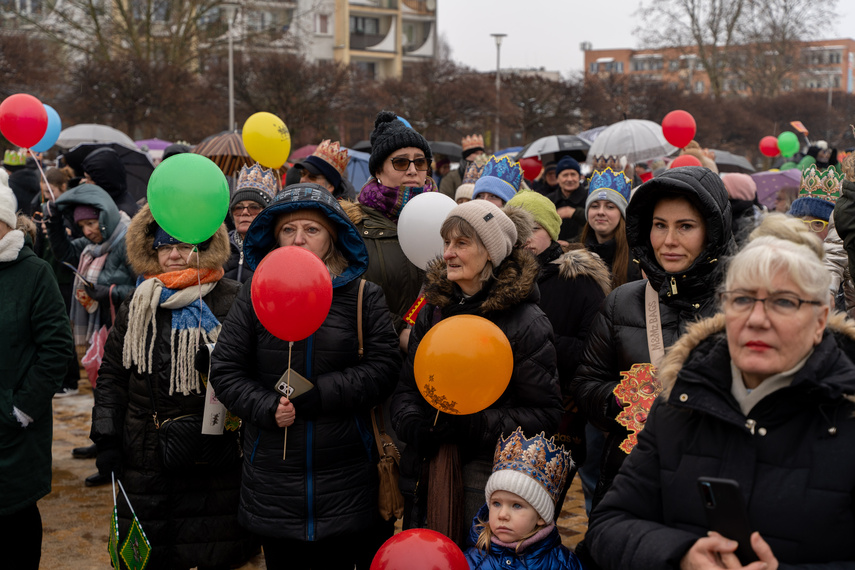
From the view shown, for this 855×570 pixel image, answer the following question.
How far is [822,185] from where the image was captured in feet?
19.0

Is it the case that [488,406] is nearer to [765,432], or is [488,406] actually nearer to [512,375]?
[512,375]

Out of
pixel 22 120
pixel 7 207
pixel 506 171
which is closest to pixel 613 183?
pixel 506 171

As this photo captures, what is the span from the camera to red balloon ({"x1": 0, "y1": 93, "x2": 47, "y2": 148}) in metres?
7.10

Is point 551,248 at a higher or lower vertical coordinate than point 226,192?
lower

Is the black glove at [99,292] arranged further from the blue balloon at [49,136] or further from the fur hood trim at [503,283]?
the blue balloon at [49,136]

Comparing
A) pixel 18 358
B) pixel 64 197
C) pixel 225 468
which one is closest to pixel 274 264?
pixel 225 468

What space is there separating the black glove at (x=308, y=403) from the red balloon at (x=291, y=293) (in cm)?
24

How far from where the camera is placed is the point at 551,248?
473 cm

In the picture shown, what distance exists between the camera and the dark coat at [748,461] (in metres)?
1.93

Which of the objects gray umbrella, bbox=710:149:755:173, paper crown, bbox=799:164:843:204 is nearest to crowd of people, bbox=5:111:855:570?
paper crown, bbox=799:164:843:204

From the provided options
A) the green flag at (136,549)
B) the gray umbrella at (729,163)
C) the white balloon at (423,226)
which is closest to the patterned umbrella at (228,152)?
the white balloon at (423,226)

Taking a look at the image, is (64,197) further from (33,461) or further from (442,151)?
(442,151)

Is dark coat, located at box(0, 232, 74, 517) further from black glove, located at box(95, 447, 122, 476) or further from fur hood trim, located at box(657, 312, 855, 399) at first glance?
fur hood trim, located at box(657, 312, 855, 399)

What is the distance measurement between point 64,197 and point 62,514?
2.37 m
